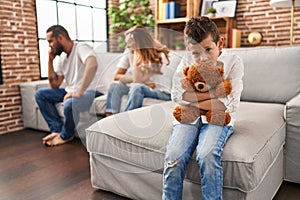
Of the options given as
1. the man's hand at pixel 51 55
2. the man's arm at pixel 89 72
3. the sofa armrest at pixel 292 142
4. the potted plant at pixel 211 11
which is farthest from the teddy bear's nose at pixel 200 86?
the potted plant at pixel 211 11

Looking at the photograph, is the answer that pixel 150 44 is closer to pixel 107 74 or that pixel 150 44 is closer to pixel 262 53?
pixel 107 74

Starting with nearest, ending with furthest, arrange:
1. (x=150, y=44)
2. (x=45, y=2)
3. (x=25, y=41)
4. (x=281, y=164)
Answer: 1. (x=150, y=44)
2. (x=281, y=164)
3. (x=25, y=41)
4. (x=45, y=2)

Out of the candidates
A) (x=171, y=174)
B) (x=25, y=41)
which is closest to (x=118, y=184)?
(x=171, y=174)

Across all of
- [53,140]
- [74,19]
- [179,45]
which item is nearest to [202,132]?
[179,45]

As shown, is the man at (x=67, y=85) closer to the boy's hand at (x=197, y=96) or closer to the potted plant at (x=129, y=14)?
the boy's hand at (x=197, y=96)

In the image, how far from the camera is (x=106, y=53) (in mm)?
1401

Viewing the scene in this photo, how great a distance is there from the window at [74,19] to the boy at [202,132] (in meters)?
1.90

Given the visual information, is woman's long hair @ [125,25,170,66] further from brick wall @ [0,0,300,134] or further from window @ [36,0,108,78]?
brick wall @ [0,0,300,134]

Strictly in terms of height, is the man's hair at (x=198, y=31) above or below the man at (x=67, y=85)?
above

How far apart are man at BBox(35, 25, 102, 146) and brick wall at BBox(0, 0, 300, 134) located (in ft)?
1.83

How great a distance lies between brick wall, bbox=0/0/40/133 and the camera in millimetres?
2865

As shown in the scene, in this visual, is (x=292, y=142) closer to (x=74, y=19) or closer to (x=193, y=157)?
(x=193, y=157)

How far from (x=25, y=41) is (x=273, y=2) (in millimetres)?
2473

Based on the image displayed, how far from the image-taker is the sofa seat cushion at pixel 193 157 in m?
1.11
